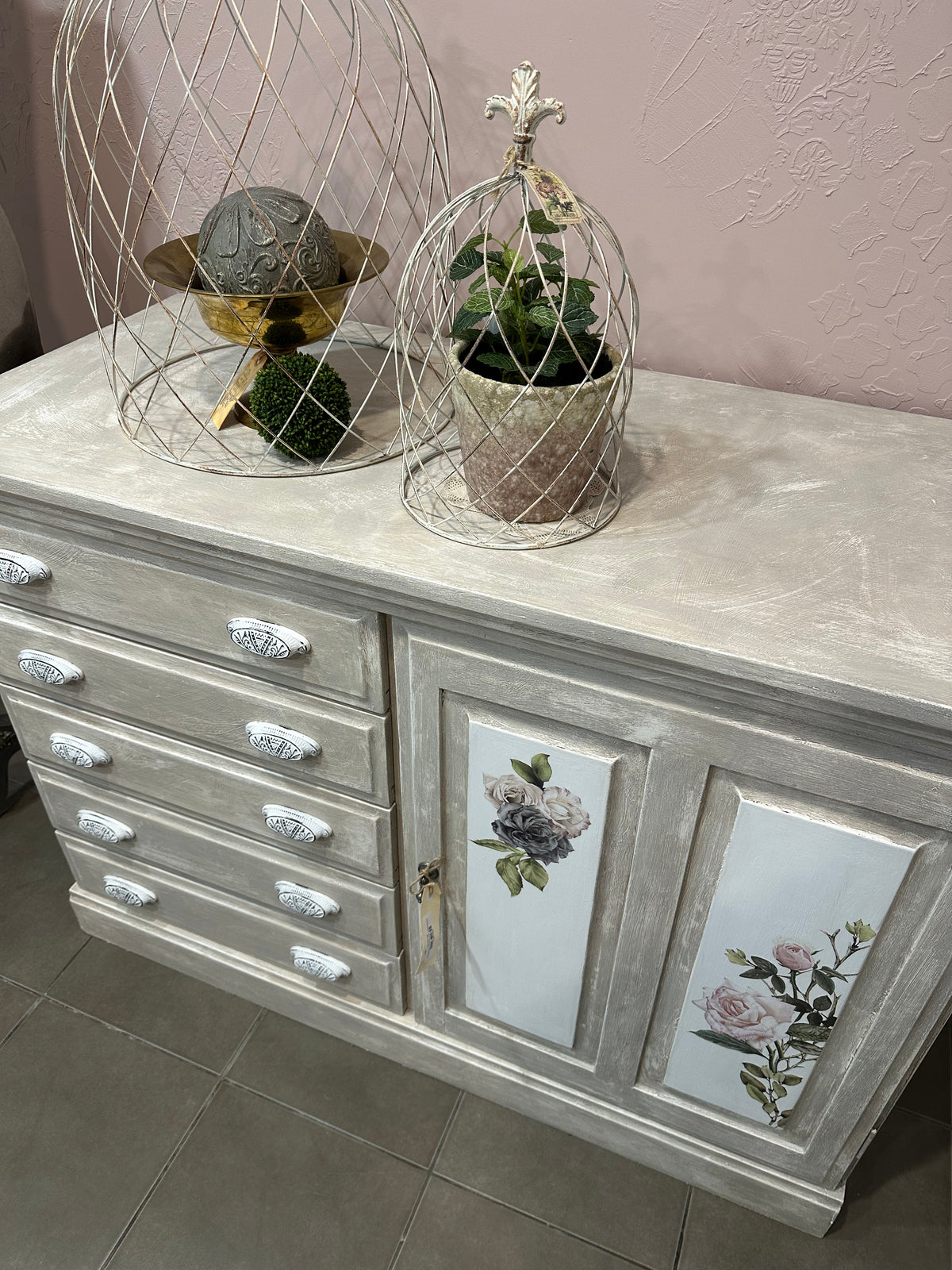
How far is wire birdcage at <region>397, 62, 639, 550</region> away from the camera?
2.37 feet

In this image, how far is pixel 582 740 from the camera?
807mm

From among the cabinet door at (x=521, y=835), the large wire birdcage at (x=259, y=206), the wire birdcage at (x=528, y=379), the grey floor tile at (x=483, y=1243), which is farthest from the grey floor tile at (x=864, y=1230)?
the large wire birdcage at (x=259, y=206)

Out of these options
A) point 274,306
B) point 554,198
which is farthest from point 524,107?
point 274,306

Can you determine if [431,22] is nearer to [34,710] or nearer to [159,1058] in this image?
[34,710]

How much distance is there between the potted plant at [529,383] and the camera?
74 centimetres

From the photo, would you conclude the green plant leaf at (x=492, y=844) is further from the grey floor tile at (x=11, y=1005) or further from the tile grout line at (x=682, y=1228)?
the grey floor tile at (x=11, y=1005)

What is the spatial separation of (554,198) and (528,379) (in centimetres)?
14

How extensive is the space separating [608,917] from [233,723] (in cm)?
45

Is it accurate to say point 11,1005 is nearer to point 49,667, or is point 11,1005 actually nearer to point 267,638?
point 49,667

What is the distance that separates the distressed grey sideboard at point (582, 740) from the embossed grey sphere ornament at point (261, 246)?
0.65 feet

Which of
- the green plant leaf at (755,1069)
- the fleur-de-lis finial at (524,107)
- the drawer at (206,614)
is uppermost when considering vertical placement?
the fleur-de-lis finial at (524,107)

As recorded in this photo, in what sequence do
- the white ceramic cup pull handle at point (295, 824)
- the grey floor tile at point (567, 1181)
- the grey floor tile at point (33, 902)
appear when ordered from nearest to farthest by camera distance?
the white ceramic cup pull handle at point (295, 824) → the grey floor tile at point (567, 1181) → the grey floor tile at point (33, 902)

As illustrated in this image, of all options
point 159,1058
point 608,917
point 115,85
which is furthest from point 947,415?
point 159,1058

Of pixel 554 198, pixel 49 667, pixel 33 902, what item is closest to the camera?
pixel 554 198
